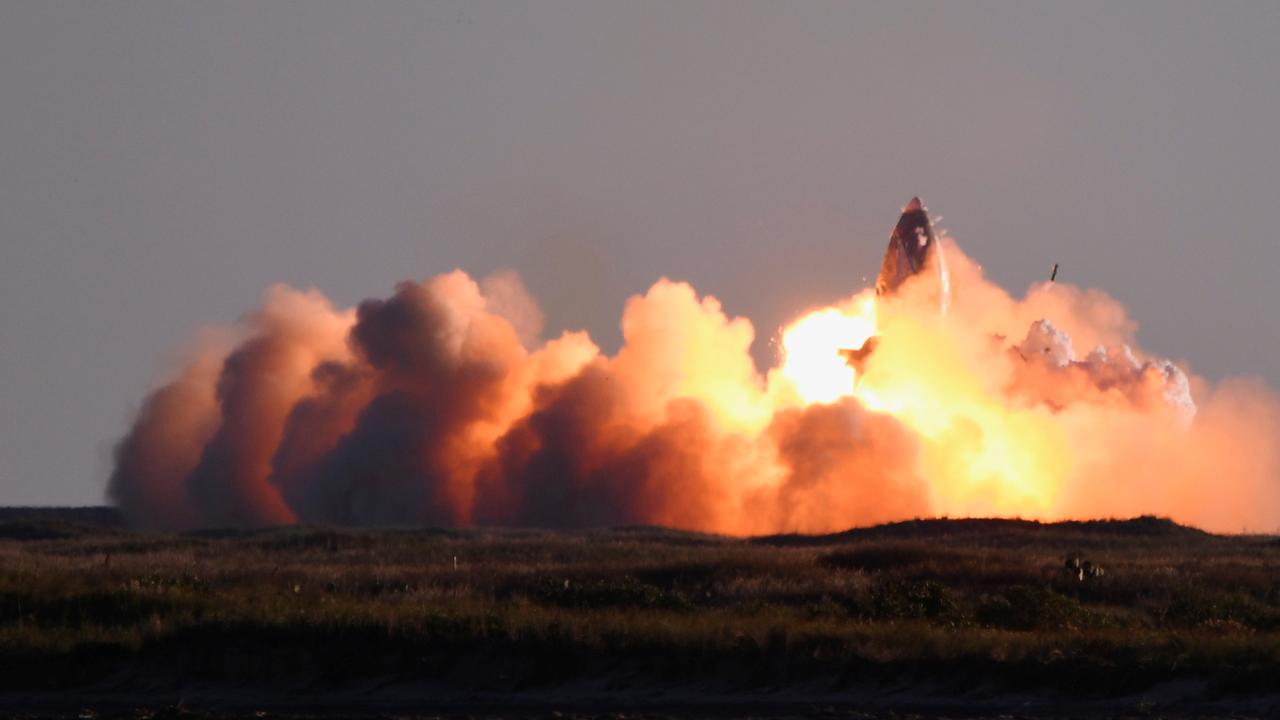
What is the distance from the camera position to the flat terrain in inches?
1277

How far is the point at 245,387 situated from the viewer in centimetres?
9875

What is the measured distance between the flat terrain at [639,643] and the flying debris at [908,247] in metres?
44.0

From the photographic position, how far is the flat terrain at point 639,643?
106ft

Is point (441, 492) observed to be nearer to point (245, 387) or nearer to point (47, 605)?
point (245, 387)

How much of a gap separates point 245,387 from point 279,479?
203 inches

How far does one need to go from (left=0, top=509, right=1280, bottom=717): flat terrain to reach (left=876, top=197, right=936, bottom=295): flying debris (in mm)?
43973

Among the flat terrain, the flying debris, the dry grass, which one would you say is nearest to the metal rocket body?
the flying debris

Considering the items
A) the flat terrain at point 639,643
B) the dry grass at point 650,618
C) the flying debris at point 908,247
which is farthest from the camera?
the flying debris at point 908,247

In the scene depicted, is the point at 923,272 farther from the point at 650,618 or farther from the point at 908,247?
the point at 650,618

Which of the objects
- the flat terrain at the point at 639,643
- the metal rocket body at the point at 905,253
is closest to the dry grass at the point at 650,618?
the flat terrain at the point at 639,643

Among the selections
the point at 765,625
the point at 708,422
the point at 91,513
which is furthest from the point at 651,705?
the point at 91,513

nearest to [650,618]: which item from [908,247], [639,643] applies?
[639,643]

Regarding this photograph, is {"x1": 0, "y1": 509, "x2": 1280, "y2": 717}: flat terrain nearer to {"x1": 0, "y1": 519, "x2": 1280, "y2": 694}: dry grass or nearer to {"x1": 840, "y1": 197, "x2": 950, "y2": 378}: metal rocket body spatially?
{"x1": 0, "y1": 519, "x2": 1280, "y2": 694}: dry grass

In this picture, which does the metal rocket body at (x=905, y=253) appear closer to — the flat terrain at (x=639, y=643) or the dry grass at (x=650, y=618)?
the dry grass at (x=650, y=618)
